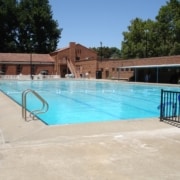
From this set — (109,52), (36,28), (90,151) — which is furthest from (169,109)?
(109,52)

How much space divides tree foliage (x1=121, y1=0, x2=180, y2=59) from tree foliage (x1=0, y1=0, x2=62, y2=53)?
64.1ft

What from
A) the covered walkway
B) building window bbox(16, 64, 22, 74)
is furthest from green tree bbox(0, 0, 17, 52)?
the covered walkway

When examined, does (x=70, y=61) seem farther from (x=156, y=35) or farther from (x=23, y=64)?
(x=156, y=35)

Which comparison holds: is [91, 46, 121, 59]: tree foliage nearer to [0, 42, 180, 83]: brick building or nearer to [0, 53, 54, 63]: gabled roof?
[0, 42, 180, 83]: brick building

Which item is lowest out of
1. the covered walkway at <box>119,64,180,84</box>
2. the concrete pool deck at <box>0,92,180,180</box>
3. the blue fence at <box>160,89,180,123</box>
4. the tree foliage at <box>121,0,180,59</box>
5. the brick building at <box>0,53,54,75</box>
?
the concrete pool deck at <box>0,92,180,180</box>

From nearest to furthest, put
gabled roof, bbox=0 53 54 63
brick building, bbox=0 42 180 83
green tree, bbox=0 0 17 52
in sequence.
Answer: brick building, bbox=0 42 180 83, gabled roof, bbox=0 53 54 63, green tree, bbox=0 0 17 52

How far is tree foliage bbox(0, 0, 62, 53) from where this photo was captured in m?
67.6

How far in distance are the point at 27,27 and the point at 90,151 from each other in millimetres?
65832

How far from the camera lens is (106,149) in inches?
242

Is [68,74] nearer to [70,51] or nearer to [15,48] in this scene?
[70,51]

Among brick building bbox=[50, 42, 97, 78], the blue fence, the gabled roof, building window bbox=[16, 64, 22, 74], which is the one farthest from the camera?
brick building bbox=[50, 42, 97, 78]

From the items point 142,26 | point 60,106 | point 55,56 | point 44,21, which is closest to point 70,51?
point 55,56

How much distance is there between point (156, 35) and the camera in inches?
2085

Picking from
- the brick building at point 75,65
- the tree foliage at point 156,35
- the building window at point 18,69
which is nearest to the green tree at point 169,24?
→ the tree foliage at point 156,35
